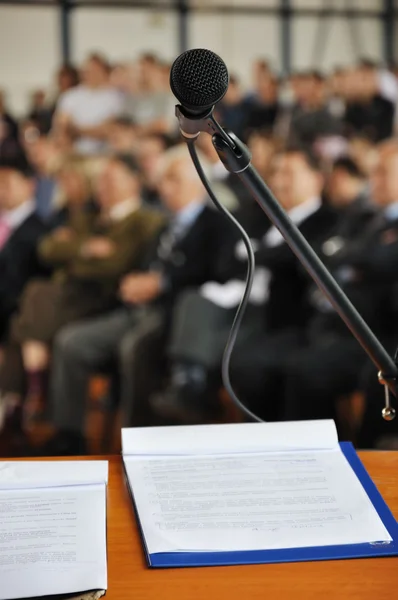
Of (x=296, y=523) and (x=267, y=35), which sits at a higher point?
(x=296, y=523)

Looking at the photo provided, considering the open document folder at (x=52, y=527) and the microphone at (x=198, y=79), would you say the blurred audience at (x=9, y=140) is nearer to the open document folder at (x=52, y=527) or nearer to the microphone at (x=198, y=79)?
the open document folder at (x=52, y=527)

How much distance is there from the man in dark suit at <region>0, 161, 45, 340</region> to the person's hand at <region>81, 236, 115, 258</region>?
18 cm

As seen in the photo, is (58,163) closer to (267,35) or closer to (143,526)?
(267,35)

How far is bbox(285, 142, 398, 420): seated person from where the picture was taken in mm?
2662

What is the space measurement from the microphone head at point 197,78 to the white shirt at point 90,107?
2.51 metres

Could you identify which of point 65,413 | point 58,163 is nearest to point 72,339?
point 65,413

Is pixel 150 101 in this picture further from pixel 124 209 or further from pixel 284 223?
pixel 284 223

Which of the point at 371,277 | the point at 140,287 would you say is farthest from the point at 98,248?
the point at 371,277

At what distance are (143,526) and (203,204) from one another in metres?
2.29

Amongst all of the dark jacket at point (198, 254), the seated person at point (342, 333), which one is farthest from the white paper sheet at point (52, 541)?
the dark jacket at point (198, 254)

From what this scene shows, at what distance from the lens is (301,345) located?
2750 millimetres

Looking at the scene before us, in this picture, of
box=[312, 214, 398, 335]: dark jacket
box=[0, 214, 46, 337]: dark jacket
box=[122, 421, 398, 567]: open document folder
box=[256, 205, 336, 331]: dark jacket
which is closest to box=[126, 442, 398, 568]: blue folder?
box=[122, 421, 398, 567]: open document folder

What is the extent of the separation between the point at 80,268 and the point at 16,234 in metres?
0.28

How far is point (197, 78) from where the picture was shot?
63cm
